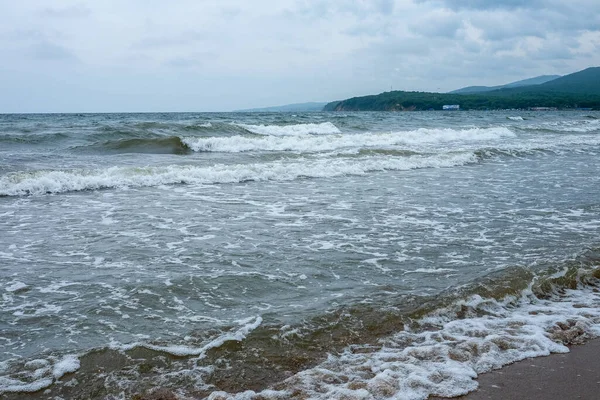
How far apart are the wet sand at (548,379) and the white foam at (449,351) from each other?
0.28ft

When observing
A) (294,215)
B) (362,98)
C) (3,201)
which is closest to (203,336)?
(294,215)

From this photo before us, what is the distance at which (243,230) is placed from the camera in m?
8.11

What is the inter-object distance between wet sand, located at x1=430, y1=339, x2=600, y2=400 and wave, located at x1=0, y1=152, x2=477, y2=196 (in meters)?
10.7

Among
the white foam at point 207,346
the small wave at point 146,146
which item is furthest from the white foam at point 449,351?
the small wave at point 146,146

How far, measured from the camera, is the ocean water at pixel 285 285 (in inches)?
153

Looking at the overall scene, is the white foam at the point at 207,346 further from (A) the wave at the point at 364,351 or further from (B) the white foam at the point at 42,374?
(B) the white foam at the point at 42,374

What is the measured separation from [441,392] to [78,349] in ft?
9.34

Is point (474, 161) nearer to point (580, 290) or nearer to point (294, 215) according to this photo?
point (294, 215)

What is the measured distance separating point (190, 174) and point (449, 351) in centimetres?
1098

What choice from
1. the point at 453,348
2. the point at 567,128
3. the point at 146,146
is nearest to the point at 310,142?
the point at 146,146

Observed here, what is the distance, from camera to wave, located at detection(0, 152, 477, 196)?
484 inches

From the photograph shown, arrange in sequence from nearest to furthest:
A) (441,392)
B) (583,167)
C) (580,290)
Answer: (441,392) → (580,290) → (583,167)

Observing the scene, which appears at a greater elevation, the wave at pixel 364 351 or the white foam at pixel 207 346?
the white foam at pixel 207 346

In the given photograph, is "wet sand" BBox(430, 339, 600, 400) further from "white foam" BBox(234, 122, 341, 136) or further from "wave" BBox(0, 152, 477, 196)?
"white foam" BBox(234, 122, 341, 136)
